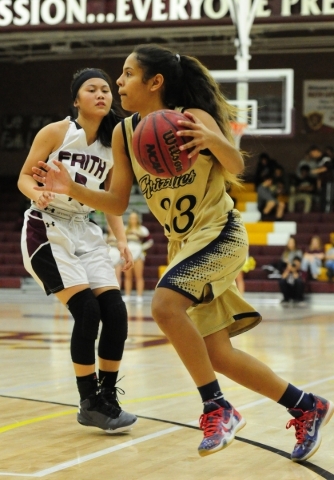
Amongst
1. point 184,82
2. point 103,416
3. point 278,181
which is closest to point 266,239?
point 278,181

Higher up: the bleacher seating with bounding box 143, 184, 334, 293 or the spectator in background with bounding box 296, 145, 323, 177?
the spectator in background with bounding box 296, 145, 323, 177

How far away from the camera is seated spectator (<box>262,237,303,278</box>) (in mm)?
15812

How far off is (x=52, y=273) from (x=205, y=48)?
17271mm

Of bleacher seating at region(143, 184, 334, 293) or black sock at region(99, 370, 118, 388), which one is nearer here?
black sock at region(99, 370, 118, 388)

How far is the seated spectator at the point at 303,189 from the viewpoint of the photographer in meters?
18.9

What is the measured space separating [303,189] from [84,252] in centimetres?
1473

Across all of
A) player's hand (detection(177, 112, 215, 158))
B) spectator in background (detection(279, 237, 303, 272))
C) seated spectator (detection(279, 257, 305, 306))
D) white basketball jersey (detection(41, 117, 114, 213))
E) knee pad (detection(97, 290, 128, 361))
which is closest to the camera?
player's hand (detection(177, 112, 215, 158))

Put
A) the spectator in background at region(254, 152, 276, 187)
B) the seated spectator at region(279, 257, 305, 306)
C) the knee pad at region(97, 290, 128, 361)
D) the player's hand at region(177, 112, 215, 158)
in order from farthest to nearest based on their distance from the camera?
the spectator in background at region(254, 152, 276, 187) < the seated spectator at region(279, 257, 305, 306) < the knee pad at region(97, 290, 128, 361) < the player's hand at region(177, 112, 215, 158)

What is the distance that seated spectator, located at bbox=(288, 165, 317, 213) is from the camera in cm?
1891

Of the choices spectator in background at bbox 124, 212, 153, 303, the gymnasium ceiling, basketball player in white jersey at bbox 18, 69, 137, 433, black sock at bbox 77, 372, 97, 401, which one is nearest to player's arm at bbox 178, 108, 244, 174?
basketball player in white jersey at bbox 18, 69, 137, 433

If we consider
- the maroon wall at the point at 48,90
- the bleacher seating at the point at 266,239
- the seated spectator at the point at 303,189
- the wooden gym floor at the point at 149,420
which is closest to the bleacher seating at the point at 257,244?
the bleacher seating at the point at 266,239

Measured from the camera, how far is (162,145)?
3.49 meters

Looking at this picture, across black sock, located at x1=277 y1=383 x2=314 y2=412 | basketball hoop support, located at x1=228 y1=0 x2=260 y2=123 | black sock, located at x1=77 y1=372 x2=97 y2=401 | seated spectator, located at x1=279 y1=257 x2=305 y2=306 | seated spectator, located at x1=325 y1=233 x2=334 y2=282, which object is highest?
basketball hoop support, located at x1=228 y1=0 x2=260 y2=123

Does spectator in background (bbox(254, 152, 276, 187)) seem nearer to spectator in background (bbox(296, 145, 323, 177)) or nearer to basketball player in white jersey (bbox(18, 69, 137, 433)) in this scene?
spectator in background (bbox(296, 145, 323, 177))
